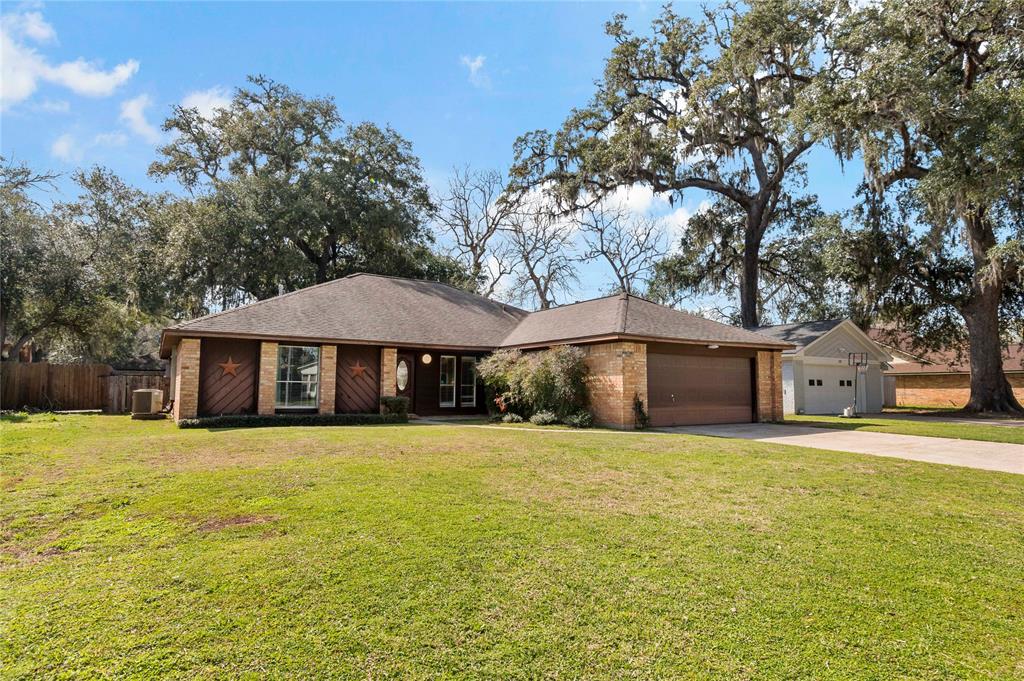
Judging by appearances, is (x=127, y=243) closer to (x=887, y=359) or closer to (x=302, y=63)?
(x=302, y=63)

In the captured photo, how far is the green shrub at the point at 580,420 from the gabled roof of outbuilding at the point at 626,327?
2.02 meters

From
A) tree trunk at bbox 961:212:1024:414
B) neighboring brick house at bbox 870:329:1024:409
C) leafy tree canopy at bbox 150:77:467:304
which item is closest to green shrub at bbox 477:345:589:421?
leafy tree canopy at bbox 150:77:467:304

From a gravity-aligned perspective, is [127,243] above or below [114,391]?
above

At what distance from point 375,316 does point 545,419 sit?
652cm

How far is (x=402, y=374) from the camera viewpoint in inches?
659

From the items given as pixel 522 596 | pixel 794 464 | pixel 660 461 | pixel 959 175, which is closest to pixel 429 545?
pixel 522 596

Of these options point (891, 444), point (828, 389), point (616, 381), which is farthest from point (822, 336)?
point (616, 381)

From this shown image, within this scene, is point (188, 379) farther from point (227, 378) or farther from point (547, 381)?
point (547, 381)

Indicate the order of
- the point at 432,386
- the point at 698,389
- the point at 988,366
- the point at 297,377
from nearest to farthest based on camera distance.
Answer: the point at 297,377
the point at 698,389
the point at 432,386
the point at 988,366

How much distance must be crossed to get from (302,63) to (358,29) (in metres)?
2.49

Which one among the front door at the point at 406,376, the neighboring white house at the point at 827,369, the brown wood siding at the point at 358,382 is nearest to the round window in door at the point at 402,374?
the front door at the point at 406,376

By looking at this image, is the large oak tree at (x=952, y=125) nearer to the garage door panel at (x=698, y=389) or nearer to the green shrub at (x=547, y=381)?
the garage door panel at (x=698, y=389)

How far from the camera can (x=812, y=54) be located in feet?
71.9

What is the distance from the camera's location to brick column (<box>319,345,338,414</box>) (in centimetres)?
1491
